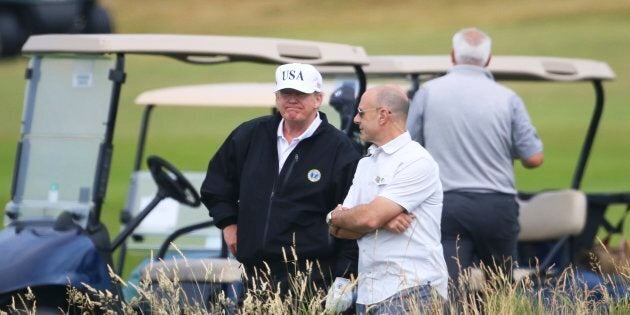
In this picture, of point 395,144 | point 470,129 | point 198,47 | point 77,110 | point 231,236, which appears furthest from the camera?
point 470,129

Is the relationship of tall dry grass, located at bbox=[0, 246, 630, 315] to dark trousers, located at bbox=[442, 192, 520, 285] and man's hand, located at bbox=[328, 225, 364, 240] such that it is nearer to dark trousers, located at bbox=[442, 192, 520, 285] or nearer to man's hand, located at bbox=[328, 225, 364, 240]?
man's hand, located at bbox=[328, 225, 364, 240]

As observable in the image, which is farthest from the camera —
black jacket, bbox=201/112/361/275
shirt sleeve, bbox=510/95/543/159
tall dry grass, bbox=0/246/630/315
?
shirt sleeve, bbox=510/95/543/159

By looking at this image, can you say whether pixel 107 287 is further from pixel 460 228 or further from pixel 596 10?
pixel 596 10

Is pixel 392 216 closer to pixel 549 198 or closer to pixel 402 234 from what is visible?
pixel 402 234

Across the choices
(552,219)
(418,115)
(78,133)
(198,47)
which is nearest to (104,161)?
(78,133)

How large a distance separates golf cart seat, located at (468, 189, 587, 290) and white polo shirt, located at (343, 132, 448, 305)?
244cm

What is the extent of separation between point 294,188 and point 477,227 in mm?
1427

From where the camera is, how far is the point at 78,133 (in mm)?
6402

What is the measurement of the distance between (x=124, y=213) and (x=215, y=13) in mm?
38807

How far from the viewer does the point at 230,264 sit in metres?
6.06

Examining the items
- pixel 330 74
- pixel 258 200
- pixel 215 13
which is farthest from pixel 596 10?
pixel 258 200

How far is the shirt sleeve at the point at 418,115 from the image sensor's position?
21.5 feet

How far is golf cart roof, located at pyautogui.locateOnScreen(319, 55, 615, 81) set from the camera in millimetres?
7398

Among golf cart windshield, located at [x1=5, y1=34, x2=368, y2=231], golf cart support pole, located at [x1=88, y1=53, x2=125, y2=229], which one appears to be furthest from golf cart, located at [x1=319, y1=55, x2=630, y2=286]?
golf cart support pole, located at [x1=88, y1=53, x2=125, y2=229]
